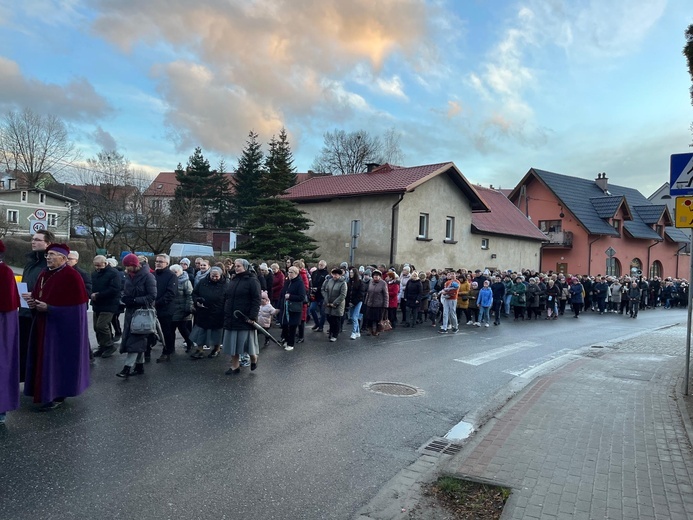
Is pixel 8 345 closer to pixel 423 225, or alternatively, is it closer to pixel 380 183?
pixel 380 183

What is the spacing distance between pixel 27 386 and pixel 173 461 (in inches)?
109

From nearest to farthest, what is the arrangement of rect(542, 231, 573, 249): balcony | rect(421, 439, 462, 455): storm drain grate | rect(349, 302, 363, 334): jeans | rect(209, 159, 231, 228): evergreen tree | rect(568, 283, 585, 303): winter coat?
rect(421, 439, 462, 455): storm drain grate → rect(349, 302, 363, 334): jeans → rect(568, 283, 585, 303): winter coat → rect(542, 231, 573, 249): balcony → rect(209, 159, 231, 228): evergreen tree

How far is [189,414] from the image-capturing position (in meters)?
6.36

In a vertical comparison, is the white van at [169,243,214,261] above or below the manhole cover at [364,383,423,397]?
above

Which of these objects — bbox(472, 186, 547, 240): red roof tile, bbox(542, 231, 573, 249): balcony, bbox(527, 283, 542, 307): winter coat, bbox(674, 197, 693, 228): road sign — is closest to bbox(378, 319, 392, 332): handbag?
bbox(674, 197, 693, 228): road sign

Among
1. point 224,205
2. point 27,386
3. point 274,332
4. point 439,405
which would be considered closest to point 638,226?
point 224,205

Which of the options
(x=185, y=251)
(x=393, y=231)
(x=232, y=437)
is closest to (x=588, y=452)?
(x=232, y=437)

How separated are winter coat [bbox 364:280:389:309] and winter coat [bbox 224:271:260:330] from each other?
5869mm

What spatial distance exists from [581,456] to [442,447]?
139 cm

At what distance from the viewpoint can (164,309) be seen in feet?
30.8

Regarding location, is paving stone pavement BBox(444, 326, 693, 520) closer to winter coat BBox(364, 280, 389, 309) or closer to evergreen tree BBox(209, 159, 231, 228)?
winter coat BBox(364, 280, 389, 309)

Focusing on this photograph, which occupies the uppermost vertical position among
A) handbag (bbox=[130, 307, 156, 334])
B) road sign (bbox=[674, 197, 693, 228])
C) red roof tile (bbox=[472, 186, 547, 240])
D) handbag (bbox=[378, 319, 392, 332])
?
red roof tile (bbox=[472, 186, 547, 240])

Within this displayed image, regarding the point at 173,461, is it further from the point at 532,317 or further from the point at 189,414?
the point at 532,317

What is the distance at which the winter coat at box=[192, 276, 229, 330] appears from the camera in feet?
31.6
